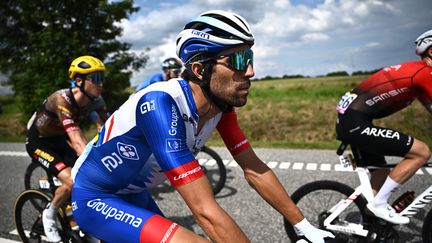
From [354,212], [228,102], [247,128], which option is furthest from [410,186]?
[247,128]

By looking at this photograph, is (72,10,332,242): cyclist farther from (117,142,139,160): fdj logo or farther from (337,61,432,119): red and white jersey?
(337,61,432,119): red and white jersey

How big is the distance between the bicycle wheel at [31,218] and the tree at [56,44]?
16.7m

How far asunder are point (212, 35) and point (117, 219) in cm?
120

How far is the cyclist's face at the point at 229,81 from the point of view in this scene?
5.81 feet

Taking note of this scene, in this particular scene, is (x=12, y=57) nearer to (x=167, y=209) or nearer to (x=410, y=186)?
(x=167, y=209)

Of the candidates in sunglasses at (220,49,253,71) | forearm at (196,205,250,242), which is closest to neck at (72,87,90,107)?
sunglasses at (220,49,253,71)

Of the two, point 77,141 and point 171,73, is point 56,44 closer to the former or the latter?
point 171,73

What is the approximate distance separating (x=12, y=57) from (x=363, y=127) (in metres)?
25.1

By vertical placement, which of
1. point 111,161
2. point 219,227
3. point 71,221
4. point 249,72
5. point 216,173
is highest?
point 249,72

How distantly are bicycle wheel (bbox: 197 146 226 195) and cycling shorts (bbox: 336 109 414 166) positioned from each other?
88.9 inches

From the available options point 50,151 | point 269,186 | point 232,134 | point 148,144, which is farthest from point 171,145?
point 50,151

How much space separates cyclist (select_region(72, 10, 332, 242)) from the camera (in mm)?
1504

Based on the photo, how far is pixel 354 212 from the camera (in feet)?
10.4

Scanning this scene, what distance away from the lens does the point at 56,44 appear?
18.5m
